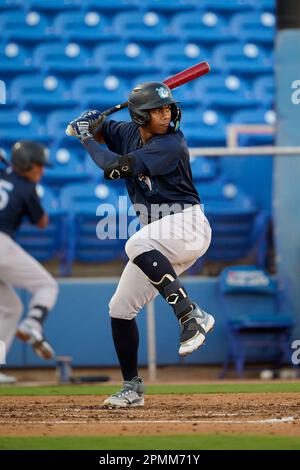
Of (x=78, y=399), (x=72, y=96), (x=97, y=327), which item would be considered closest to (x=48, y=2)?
(x=72, y=96)

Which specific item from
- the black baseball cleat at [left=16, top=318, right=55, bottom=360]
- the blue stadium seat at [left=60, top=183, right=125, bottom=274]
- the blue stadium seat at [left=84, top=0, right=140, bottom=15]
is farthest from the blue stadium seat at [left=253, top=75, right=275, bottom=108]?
the black baseball cleat at [left=16, top=318, right=55, bottom=360]

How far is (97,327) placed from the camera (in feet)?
28.0

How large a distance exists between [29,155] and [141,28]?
3740 millimetres

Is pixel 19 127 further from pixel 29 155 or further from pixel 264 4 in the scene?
pixel 264 4

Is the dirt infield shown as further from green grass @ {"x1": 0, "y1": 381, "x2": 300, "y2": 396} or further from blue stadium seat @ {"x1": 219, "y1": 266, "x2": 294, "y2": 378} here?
blue stadium seat @ {"x1": 219, "y1": 266, "x2": 294, "y2": 378}

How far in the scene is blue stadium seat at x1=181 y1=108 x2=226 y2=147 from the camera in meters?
9.59

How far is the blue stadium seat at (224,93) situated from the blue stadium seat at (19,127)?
1.81m

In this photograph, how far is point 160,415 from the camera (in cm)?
483

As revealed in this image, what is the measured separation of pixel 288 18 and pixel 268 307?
2.61m

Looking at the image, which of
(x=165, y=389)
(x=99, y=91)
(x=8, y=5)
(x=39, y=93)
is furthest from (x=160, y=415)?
(x=8, y=5)

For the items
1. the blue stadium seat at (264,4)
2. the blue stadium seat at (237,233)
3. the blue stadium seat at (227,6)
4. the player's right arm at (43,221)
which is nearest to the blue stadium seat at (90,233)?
the player's right arm at (43,221)

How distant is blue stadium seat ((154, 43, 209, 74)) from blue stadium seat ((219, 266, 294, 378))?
2941 mm

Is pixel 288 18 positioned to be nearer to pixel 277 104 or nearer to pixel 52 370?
pixel 277 104
